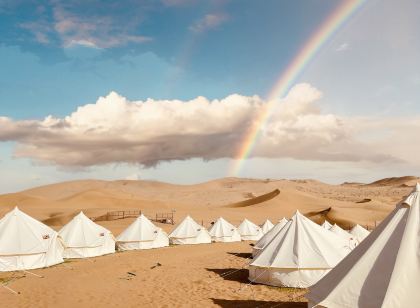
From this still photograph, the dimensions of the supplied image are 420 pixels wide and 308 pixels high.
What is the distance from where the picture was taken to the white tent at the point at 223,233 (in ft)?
157

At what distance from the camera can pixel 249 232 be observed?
2004 inches

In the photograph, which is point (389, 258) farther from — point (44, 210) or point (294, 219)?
point (44, 210)

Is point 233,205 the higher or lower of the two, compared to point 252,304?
higher

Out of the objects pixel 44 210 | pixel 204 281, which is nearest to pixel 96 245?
pixel 204 281

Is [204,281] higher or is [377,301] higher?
[377,301]

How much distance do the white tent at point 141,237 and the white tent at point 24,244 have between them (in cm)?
976

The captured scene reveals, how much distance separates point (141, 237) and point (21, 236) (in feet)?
44.1

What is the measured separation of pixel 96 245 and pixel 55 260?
5.15 metres

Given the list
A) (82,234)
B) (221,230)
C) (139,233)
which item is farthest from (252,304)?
(221,230)

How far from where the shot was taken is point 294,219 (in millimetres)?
21516

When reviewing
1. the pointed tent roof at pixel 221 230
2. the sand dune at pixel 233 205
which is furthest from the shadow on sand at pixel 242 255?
the sand dune at pixel 233 205

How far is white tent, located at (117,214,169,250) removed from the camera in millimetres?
39344

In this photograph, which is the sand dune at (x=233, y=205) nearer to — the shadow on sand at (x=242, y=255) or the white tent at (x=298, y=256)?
the shadow on sand at (x=242, y=255)

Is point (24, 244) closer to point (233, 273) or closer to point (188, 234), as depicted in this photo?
point (233, 273)
